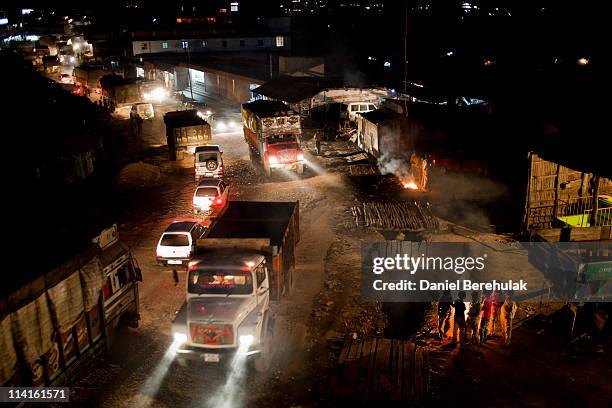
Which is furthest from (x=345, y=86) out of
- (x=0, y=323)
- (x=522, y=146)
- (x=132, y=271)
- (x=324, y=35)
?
(x=324, y=35)

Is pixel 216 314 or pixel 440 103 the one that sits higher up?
pixel 440 103

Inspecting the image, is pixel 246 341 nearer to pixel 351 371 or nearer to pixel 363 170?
pixel 351 371

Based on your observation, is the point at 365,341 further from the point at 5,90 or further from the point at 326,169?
the point at 5,90

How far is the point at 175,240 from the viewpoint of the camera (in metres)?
17.2

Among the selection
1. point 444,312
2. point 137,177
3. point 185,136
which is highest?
point 185,136

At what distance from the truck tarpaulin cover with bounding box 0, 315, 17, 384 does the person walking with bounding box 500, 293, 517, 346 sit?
441 inches

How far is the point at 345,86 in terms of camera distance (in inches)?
1569

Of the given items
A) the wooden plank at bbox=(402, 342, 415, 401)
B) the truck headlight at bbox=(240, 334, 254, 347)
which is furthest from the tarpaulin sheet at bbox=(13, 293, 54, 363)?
the wooden plank at bbox=(402, 342, 415, 401)

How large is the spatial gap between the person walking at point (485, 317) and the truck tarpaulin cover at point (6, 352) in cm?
1051

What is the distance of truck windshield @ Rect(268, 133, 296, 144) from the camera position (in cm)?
2838

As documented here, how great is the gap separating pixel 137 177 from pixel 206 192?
7.49 meters

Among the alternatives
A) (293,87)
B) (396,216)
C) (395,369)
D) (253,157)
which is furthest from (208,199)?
(293,87)

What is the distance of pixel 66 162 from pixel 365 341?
21.9 metres

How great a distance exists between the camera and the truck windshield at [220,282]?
11477 millimetres
